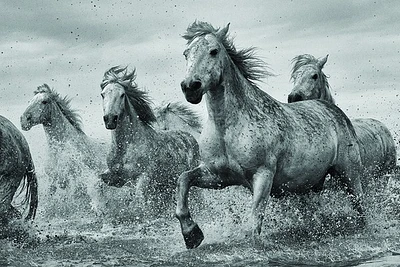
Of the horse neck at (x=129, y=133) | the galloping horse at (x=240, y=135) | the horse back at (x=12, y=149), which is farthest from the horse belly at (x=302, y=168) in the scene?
the horse neck at (x=129, y=133)

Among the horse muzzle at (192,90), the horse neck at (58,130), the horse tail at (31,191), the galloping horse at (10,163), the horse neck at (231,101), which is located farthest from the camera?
the horse neck at (58,130)

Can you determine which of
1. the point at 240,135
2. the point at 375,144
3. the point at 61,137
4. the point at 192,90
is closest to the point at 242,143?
the point at 240,135

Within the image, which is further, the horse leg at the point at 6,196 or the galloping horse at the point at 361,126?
the galloping horse at the point at 361,126

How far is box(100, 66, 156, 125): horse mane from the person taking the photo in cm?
1175

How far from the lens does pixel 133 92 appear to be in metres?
11.8

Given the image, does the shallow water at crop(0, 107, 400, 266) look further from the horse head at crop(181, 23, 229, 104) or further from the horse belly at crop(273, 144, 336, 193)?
the horse head at crop(181, 23, 229, 104)

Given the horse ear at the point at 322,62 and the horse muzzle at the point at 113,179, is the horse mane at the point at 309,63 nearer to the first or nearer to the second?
the horse ear at the point at 322,62

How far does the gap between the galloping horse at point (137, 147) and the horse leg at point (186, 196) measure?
342 centimetres

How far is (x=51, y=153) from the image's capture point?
531 inches

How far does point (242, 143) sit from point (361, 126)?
4177 millimetres

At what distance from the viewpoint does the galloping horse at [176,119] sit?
47.4ft

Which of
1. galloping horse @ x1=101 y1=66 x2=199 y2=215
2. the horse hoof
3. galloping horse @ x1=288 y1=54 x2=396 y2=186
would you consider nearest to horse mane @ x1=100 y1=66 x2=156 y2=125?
galloping horse @ x1=101 y1=66 x2=199 y2=215

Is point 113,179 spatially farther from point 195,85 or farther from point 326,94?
point 195,85

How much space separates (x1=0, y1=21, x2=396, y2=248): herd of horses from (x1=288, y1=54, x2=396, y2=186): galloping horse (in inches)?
0.6
